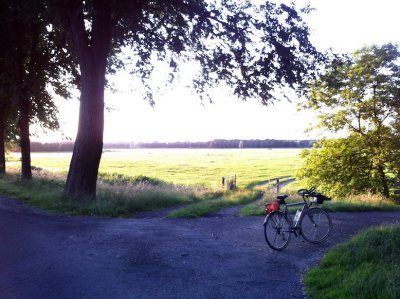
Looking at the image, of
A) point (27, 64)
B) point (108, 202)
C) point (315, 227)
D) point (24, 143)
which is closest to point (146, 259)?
point (315, 227)

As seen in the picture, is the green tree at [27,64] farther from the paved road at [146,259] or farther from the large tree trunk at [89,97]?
the paved road at [146,259]

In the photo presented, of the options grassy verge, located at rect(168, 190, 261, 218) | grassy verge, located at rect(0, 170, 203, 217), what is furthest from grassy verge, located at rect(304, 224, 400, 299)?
grassy verge, located at rect(0, 170, 203, 217)

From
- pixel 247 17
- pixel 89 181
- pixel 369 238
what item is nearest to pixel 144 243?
pixel 369 238

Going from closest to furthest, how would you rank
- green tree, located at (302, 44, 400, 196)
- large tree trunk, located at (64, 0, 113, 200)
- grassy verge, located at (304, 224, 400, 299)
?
1. grassy verge, located at (304, 224, 400, 299)
2. large tree trunk, located at (64, 0, 113, 200)
3. green tree, located at (302, 44, 400, 196)

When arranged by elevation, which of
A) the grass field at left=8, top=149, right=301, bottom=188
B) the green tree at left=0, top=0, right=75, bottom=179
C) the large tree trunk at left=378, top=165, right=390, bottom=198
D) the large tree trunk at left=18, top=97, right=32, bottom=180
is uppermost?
the green tree at left=0, top=0, right=75, bottom=179

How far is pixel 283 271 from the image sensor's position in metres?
6.62

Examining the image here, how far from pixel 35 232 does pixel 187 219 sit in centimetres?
420

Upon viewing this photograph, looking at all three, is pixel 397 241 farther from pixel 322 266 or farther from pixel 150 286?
pixel 150 286

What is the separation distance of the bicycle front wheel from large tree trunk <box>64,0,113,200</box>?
724cm

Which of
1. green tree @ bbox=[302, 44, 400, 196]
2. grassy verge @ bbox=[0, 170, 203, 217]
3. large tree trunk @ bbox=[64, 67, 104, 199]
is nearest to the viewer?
grassy verge @ bbox=[0, 170, 203, 217]

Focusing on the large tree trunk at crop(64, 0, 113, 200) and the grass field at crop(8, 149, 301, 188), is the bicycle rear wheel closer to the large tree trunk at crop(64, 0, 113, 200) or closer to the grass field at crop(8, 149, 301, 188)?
the large tree trunk at crop(64, 0, 113, 200)

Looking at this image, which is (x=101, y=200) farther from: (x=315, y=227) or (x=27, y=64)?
(x=27, y=64)

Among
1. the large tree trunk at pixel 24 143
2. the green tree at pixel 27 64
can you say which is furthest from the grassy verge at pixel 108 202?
the green tree at pixel 27 64

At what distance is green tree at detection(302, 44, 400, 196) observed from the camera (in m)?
23.6
